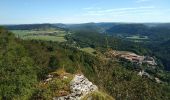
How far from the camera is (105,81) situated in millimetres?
10125

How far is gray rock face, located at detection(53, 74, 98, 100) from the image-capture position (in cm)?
894

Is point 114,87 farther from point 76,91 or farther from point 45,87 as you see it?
point 45,87

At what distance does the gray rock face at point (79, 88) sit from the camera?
894 cm

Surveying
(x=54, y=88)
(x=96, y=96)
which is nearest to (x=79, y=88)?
(x=96, y=96)

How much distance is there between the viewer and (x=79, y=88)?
9375 millimetres

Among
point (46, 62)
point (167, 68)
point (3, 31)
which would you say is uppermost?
point (3, 31)

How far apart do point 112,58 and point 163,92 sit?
89.4 meters

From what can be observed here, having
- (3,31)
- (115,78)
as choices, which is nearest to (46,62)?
(3,31)

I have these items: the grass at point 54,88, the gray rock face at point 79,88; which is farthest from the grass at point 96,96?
the grass at point 54,88

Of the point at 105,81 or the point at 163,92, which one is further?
the point at 163,92

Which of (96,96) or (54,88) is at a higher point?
(54,88)

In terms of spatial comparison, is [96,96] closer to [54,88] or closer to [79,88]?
[79,88]

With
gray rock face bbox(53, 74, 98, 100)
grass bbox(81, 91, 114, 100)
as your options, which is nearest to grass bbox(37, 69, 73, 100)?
gray rock face bbox(53, 74, 98, 100)

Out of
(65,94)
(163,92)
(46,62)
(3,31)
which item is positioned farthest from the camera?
(3,31)
